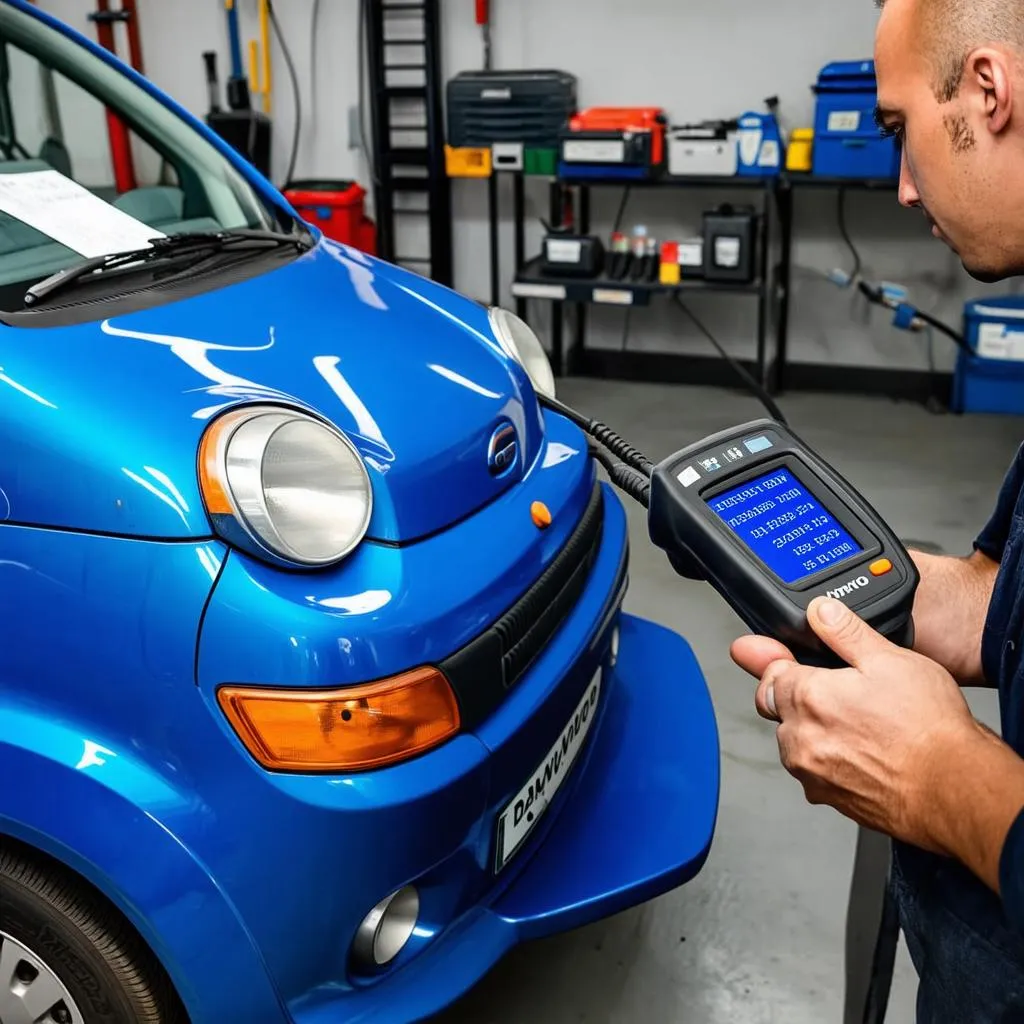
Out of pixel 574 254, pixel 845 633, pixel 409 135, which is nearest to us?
pixel 845 633

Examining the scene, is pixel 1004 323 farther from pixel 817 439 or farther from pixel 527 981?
pixel 527 981

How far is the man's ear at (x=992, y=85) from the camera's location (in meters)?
0.75

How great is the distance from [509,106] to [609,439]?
131 inches

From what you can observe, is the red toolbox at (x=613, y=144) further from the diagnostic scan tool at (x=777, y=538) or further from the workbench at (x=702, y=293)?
the diagnostic scan tool at (x=777, y=538)

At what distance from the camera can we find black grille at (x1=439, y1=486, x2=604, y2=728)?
3.87ft

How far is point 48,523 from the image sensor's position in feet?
3.49

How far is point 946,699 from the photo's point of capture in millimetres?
796

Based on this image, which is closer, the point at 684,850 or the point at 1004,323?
the point at 684,850

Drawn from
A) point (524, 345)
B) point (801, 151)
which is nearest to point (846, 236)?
point (801, 151)

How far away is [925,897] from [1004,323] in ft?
11.9

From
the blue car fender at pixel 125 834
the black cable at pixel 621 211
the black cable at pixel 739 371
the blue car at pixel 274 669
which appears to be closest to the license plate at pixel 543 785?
the blue car at pixel 274 669

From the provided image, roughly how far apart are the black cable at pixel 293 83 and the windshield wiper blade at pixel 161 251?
356 centimetres

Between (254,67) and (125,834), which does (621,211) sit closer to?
(254,67)

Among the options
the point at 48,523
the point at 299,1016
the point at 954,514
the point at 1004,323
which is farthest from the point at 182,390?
the point at 1004,323
